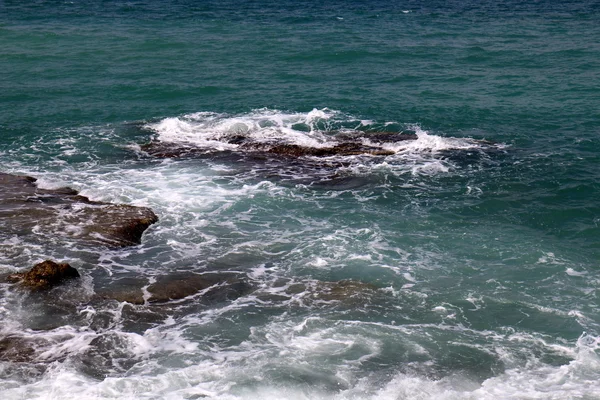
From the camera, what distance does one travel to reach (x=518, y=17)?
244 feet

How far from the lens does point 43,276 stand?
87.3ft

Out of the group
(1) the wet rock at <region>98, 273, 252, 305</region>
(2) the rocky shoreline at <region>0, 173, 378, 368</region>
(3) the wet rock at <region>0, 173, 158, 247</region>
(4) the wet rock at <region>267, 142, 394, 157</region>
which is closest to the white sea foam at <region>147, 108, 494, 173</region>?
(4) the wet rock at <region>267, 142, 394, 157</region>

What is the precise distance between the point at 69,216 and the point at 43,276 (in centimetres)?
642

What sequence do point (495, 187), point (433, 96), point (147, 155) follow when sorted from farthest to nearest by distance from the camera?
point (433, 96), point (147, 155), point (495, 187)

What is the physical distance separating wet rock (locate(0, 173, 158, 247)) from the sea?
0.72m

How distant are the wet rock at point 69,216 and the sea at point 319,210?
2.36 feet

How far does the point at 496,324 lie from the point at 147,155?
21990 mm

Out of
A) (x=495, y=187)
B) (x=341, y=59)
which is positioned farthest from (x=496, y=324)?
(x=341, y=59)

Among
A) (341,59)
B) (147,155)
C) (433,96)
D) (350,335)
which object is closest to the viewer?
(350,335)

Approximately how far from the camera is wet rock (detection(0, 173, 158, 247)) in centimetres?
3120

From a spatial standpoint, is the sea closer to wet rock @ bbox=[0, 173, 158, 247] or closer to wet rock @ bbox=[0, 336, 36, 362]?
wet rock @ bbox=[0, 336, 36, 362]

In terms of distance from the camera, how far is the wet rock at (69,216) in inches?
1228

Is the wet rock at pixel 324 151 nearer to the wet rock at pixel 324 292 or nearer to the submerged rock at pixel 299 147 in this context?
the submerged rock at pixel 299 147

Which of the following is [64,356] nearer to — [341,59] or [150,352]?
[150,352]
